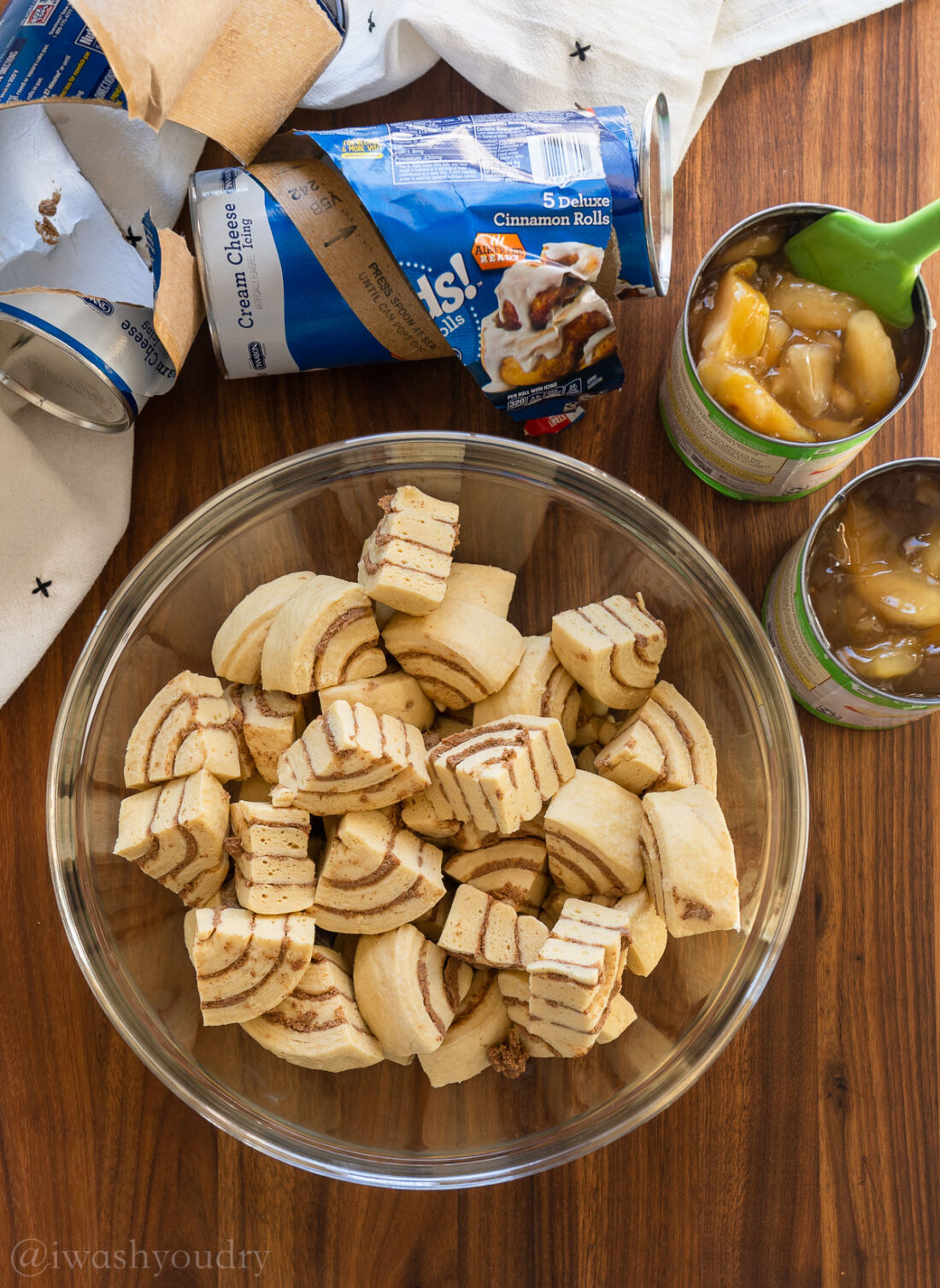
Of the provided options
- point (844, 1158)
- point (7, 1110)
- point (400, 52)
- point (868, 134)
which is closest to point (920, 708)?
point (844, 1158)

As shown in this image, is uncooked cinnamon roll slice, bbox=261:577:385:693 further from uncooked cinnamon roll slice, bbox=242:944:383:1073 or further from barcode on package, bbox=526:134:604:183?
barcode on package, bbox=526:134:604:183

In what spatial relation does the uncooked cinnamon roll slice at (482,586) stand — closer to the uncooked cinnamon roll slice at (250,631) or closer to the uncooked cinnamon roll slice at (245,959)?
the uncooked cinnamon roll slice at (250,631)

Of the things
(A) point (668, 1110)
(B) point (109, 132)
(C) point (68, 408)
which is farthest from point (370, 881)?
(B) point (109, 132)

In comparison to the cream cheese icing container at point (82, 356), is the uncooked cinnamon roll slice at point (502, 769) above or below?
below

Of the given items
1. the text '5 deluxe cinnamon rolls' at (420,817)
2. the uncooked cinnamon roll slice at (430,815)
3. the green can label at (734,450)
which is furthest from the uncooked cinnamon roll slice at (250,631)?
the green can label at (734,450)

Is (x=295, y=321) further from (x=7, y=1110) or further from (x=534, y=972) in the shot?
(x=7, y=1110)

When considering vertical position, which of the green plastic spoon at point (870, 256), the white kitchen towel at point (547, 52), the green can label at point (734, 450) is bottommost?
the green can label at point (734, 450)
